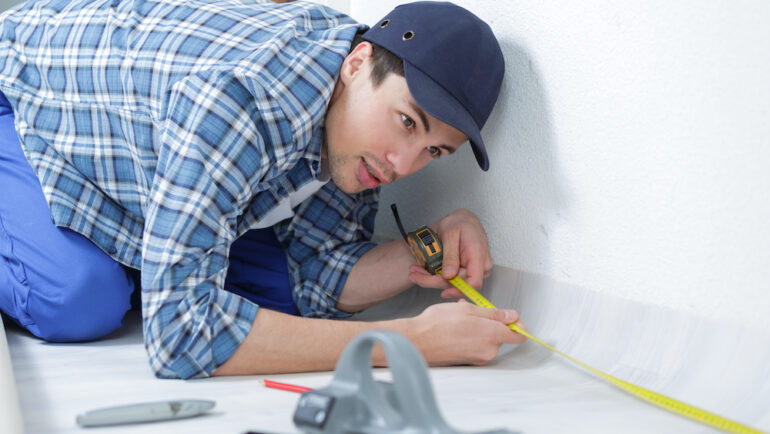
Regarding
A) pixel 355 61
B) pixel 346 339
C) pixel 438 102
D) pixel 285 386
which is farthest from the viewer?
pixel 355 61

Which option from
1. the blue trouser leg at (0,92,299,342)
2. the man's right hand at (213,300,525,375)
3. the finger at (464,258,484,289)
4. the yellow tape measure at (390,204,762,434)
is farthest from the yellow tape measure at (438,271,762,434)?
the blue trouser leg at (0,92,299,342)

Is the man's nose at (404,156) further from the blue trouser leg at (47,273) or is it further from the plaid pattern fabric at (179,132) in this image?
the blue trouser leg at (47,273)

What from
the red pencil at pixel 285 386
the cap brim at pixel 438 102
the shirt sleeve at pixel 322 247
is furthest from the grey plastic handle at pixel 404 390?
the shirt sleeve at pixel 322 247

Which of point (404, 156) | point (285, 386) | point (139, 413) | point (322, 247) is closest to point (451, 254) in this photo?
point (404, 156)

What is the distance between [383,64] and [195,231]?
477 mm

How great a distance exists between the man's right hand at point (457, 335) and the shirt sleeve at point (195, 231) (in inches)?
10.9

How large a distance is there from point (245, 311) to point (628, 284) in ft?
1.99

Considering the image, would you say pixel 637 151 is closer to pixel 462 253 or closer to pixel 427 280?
pixel 462 253

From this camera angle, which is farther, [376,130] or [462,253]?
[462,253]

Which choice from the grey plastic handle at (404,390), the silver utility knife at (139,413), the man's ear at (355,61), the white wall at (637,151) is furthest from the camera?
the man's ear at (355,61)

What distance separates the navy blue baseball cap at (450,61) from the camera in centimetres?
117

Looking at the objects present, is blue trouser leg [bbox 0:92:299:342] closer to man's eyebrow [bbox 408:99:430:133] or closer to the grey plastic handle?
man's eyebrow [bbox 408:99:430:133]

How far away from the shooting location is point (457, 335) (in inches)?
43.3

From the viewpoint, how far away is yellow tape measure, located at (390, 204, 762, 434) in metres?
0.82
